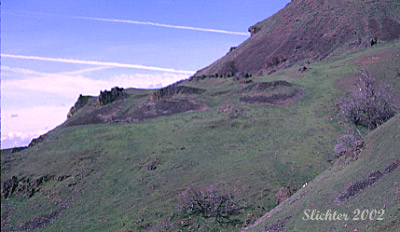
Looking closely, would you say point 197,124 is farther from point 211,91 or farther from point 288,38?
point 288,38

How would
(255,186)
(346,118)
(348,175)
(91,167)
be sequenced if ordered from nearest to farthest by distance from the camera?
(348,175) < (255,186) < (91,167) < (346,118)

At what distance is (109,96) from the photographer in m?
72.2

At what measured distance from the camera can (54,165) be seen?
1601 inches

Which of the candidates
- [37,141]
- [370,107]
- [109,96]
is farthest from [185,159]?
[109,96]

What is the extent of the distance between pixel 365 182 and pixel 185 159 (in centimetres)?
2164

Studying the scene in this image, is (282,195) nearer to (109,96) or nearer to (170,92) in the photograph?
(170,92)

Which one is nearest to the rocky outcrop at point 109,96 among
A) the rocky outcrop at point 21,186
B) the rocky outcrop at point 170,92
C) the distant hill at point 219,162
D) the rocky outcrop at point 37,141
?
the distant hill at point 219,162

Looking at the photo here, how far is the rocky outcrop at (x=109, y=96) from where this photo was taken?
71188 millimetres

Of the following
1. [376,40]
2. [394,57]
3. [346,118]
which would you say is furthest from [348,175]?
[376,40]

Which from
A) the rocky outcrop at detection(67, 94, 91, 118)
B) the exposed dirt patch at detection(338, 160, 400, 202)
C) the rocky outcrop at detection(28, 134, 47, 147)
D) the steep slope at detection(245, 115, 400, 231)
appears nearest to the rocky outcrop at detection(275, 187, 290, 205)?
the steep slope at detection(245, 115, 400, 231)

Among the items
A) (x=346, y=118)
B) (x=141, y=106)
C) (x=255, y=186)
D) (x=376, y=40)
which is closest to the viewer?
(x=255, y=186)

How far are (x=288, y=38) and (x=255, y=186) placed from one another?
70.0 metres

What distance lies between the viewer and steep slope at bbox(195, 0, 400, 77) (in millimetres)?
75312

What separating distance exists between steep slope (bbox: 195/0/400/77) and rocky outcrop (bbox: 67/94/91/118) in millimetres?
33671
